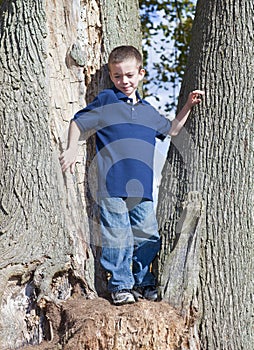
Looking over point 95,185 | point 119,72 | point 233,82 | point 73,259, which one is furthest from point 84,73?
point 73,259

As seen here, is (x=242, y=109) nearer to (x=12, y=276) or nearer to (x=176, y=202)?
(x=176, y=202)

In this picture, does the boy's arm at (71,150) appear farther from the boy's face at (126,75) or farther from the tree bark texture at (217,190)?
the tree bark texture at (217,190)

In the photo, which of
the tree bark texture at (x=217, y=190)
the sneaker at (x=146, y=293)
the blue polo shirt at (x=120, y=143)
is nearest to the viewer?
the tree bark texture at (x=217, y=190)

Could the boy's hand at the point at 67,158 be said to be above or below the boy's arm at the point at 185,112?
below

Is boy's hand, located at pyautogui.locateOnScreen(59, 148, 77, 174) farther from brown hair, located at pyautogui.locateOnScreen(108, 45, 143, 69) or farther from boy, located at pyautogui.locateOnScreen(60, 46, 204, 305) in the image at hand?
brown hair, located at pyautogui.locateOnScreen(108, 45, 143, 69)

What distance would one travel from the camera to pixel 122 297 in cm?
426

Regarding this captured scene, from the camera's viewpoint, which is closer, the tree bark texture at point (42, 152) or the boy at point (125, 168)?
the tree bark texture at point (42, 152)

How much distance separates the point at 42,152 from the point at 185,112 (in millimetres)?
1063

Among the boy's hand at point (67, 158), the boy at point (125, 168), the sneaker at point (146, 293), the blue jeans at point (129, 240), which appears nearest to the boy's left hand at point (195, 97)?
the boy at point (125, 168)

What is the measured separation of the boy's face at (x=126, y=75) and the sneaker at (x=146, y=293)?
1.43 meters

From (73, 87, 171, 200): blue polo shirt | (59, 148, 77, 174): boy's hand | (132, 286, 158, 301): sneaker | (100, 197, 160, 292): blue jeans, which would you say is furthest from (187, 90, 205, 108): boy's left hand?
(132, 286, 158, 301): sneaker

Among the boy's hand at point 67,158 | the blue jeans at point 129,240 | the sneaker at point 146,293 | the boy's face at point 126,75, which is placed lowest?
the sneaker at point 146,293

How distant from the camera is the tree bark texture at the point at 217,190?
422 centimetres

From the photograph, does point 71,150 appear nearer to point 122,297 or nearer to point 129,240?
point 129,240
